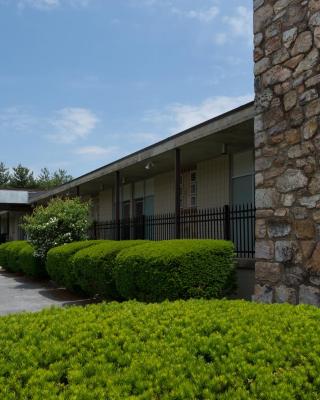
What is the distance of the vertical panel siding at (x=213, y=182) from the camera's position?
14.3 meters

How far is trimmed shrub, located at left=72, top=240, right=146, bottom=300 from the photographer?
33.7ft

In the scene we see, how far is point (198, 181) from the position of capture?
51.8ft

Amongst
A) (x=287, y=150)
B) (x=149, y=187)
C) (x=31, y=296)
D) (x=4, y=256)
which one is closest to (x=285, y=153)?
(x=287, y=150)

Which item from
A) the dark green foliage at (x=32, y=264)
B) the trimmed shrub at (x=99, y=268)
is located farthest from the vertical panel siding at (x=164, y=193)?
the trimmed shrub at (x=99, y=268)

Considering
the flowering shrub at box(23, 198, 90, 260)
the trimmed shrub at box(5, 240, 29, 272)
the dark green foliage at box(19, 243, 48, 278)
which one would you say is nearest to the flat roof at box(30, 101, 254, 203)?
the flowering shrub at box(23, 198, 90, 260)

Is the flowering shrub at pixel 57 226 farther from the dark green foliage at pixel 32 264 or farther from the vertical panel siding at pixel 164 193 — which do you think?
the vertical panel siding at pixel 164 193

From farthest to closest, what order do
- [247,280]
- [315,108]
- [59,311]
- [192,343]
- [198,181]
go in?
[198,181]
[247,280]
[315,108]
[59,311]
[192,343]

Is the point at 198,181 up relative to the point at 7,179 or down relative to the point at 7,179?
down

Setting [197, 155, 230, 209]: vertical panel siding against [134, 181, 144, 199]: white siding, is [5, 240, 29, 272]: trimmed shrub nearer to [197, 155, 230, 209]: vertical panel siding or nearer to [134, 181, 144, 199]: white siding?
[134, 181, 144, 199]: white siding

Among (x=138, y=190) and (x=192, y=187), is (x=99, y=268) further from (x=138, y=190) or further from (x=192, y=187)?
(x=138, y=190)

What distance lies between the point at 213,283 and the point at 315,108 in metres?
3.52

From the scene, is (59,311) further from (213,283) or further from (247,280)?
(247,280)

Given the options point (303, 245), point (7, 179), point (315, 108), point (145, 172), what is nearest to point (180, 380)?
point (303, 245)

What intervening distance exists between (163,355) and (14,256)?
1739cm
